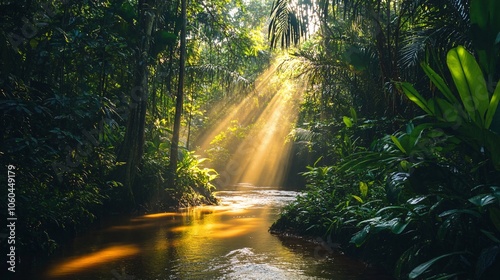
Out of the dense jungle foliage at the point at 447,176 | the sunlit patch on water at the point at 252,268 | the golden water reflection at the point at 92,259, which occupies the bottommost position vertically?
the sunlit patch on water at the point at 252,268

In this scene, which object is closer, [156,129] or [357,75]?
[357,75]

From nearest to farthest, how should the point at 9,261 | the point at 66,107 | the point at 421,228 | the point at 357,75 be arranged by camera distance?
the point at 421,228 → the point at 9,261 → the point at 66,107 → the point at 357,75

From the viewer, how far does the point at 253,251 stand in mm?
5609

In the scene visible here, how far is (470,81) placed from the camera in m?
3.24

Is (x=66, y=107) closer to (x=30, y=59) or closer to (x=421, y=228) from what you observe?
(x=30, y=59)

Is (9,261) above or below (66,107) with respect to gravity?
below

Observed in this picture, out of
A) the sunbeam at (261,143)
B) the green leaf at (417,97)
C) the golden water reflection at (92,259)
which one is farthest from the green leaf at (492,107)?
the sunbeam at (261,143)

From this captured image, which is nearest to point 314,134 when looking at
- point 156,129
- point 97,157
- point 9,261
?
point 156,129

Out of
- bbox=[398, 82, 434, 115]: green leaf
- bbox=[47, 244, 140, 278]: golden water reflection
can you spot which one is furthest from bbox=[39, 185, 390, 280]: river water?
bbox=[398, 82, 434, 115]: green leaf

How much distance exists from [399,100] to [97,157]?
5403 millimetres

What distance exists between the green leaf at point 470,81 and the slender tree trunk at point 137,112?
21.8 feet

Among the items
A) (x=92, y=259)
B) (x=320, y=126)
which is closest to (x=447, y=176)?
(x=92, y=259)

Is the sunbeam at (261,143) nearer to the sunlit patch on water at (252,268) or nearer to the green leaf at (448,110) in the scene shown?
the sunlit patch on water at (252,268)

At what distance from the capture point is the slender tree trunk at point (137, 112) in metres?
8.87
